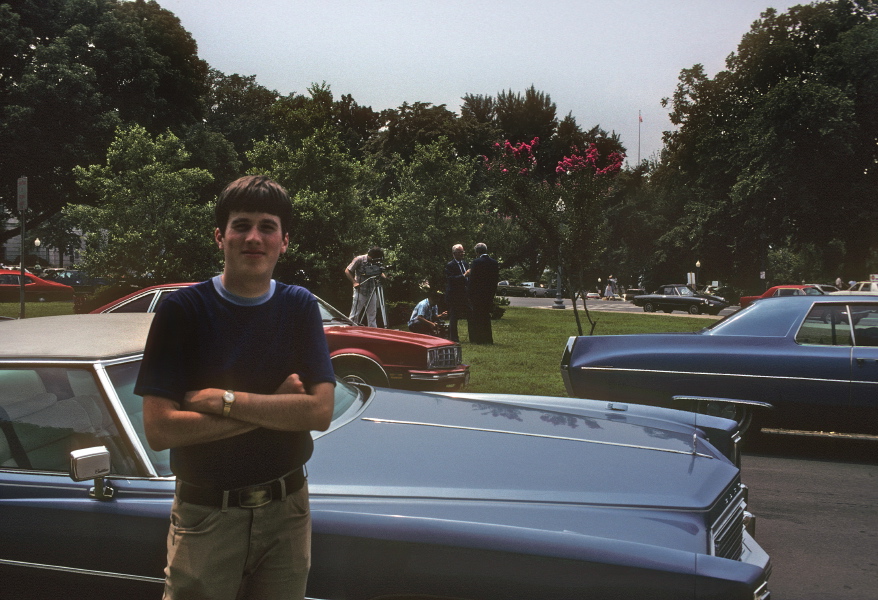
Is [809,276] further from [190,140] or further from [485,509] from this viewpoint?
[485,509]

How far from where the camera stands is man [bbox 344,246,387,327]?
12359 millimetres

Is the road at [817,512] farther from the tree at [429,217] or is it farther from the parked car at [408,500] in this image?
the tree at [429,217]

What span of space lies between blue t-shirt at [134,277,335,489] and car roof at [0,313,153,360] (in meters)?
1.13

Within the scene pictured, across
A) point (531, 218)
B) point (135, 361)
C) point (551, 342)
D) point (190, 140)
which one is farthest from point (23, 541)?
point (190, 140)

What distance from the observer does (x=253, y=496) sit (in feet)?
6.34

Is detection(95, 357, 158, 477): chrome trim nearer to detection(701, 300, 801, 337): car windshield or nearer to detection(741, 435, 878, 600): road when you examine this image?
detection(741, 435, 878, 600): road

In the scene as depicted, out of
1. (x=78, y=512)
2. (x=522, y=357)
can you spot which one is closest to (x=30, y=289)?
(x=522, y=357)

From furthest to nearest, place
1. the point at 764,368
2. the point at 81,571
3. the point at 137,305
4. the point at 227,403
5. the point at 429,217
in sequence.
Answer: the point at 429,217 < the point at 137,305 < the point at 764,368 < the point at 81,571 < the point at 227,403

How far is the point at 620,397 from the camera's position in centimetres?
670

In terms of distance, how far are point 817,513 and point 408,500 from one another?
3899 millimetres

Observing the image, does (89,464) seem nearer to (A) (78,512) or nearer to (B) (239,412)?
(A) (78,512)

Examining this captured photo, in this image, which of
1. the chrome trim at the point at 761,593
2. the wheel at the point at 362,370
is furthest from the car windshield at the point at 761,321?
the chrome trim at the point at 761,593

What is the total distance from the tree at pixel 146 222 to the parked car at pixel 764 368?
49.5 ft

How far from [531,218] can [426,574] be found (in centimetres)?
936
